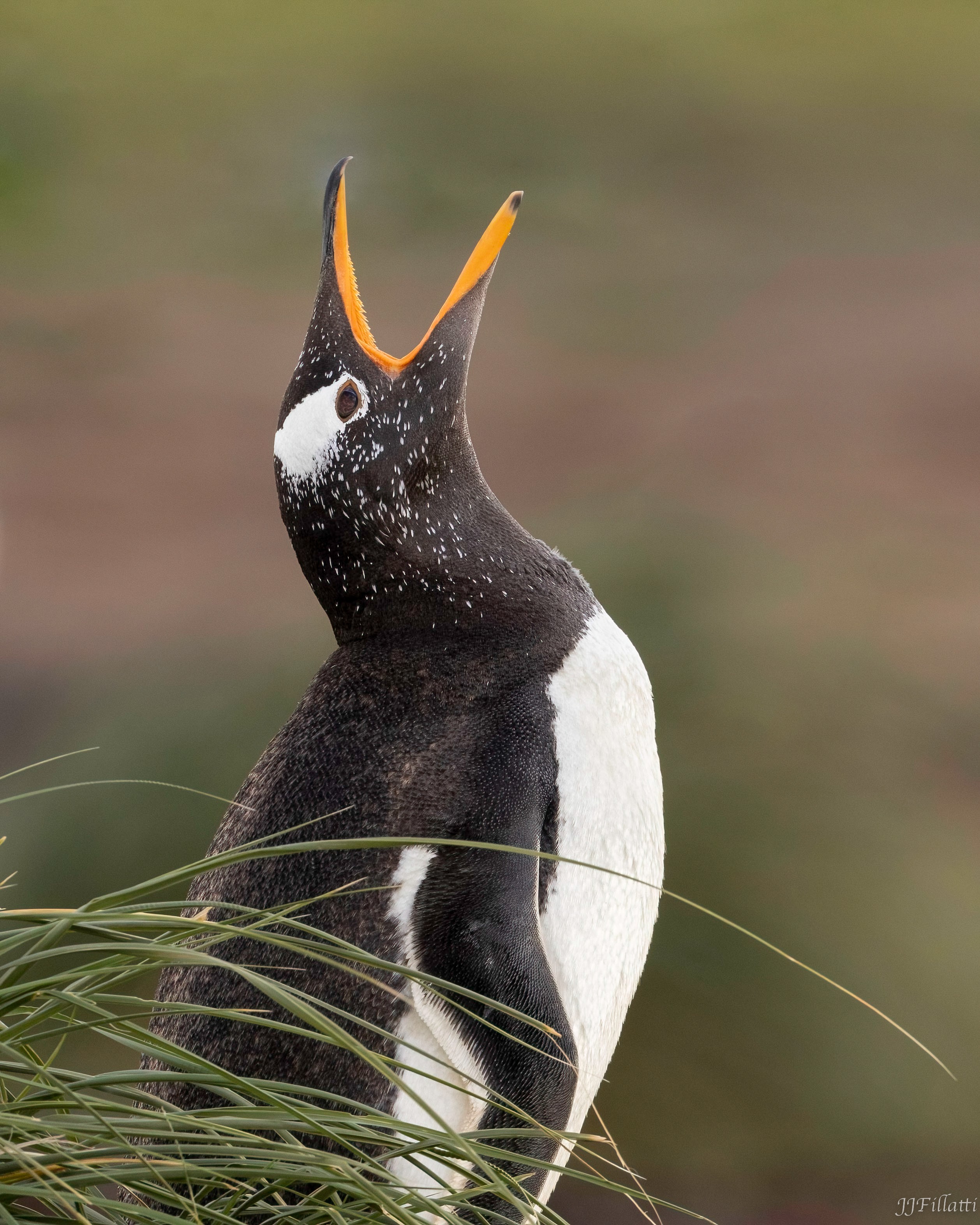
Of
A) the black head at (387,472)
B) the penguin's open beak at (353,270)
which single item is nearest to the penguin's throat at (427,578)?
the black head at (387,472)

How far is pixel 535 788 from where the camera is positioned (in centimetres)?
60

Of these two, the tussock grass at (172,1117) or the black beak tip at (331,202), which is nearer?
the tussock grass at (172,1117)

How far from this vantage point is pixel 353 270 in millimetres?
672

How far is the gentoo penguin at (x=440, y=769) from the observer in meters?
0.57

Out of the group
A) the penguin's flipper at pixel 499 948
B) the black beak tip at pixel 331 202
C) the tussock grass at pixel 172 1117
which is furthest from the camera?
the black beak tip at pixel 331 202

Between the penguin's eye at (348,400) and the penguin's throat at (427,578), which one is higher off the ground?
the penguin's eye at (348,400)

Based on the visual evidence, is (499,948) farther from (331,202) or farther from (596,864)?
(331,202)

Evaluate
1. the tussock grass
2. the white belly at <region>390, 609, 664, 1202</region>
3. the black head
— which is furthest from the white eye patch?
the tussock grass

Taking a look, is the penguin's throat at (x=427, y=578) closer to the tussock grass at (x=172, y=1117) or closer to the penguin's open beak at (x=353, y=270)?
the penguin's open beak at (x=353, y=270)

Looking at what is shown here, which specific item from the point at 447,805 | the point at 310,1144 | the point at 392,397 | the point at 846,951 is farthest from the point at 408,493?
the point at 846,951

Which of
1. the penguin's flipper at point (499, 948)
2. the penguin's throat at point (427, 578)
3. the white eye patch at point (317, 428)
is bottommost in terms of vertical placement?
the penguin's flipper at point (499, 948)

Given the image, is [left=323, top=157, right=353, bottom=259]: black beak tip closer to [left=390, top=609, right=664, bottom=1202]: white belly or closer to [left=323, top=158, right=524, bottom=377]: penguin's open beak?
[left=323, top=158, right=524, bottom=377]: penguin's open beak

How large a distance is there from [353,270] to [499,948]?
1.30 feet

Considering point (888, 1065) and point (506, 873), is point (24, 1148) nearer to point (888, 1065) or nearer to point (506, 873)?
point (506, 873)
